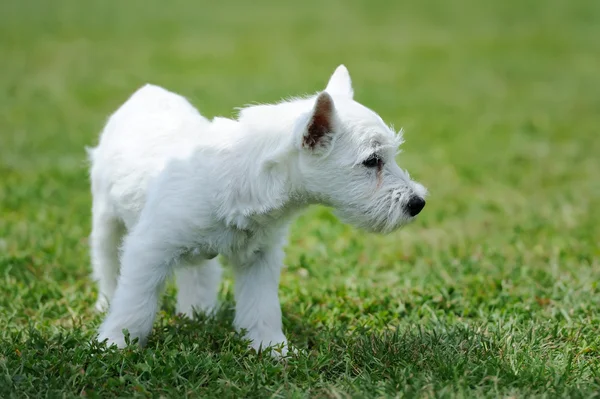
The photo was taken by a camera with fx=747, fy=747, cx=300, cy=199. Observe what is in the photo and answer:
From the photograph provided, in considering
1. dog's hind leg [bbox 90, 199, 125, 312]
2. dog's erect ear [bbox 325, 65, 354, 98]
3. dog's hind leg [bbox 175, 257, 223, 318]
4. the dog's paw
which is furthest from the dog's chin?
the dog's paw

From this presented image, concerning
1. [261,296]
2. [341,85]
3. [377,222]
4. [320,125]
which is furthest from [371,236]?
[320,125]

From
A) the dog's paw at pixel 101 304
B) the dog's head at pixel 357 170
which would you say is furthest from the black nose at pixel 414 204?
the dog's paw at pixel 101 304

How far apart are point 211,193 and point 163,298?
1754 mm

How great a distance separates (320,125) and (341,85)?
0.74 meters

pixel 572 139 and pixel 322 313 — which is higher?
pixel 572 139

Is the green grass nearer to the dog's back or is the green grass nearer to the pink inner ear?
the dog's back

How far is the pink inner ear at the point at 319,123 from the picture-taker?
14.2ft

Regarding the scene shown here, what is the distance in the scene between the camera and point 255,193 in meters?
4.63

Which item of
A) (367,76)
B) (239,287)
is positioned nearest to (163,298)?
(239,287)

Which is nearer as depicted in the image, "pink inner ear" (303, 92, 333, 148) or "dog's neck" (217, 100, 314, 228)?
"pink inner ear" (303, 92, 333, 148)

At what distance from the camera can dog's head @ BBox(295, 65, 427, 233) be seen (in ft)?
14.7

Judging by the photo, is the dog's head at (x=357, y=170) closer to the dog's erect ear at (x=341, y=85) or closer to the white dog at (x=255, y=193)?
the white dog at (x=255, y=193)

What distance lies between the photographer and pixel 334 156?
4.54m

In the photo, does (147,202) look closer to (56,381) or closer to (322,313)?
(56,381)
